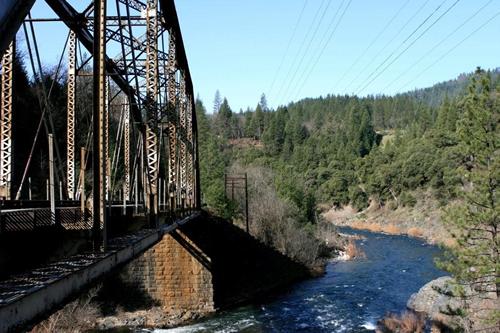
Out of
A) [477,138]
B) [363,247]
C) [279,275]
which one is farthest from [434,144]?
[477,138]

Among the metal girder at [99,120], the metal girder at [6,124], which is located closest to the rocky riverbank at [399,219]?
the metal girder at [6,124]

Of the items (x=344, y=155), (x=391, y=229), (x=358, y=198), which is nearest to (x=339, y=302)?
(x=391, y=229)

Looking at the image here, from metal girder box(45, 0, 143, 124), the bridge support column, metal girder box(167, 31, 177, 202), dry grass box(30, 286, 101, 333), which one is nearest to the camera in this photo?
metal girder box(45, 0, 143, 124)

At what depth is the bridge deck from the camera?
4035mm

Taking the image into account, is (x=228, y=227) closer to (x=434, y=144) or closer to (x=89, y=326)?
(x=89, y=326)

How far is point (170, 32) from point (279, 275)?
18.3m

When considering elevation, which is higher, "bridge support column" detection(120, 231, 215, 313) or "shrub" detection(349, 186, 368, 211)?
"shrub" detection(349, 186, 368, 211)

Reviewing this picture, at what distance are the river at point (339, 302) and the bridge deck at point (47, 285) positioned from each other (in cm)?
1600

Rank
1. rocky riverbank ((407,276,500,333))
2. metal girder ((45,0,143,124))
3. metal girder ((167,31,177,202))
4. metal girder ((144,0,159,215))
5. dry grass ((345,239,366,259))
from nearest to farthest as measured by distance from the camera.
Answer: metal girder ((45,0,143,124))
metal girder ((144,0,159,215))
metal girder ((167,31,177,202))
rocky riverbank ((407,276,500,333))
dry grass ((345,239,366,259))

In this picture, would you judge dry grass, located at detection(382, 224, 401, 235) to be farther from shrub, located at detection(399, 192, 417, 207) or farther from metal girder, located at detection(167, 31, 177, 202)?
metal girder, located at detection(167, 31, 177, 202)

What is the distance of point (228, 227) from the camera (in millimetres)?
31984

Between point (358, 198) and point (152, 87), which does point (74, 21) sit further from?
point (358, 198)

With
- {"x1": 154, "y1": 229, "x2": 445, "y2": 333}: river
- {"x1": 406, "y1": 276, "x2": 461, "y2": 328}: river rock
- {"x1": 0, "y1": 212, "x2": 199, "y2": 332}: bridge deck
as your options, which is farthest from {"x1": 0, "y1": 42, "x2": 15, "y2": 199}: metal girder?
{"x1": 406, "y1": 276, "x2": 461, "y2": 328}: river rock

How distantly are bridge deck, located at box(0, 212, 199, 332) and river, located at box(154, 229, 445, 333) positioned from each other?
1600cm
